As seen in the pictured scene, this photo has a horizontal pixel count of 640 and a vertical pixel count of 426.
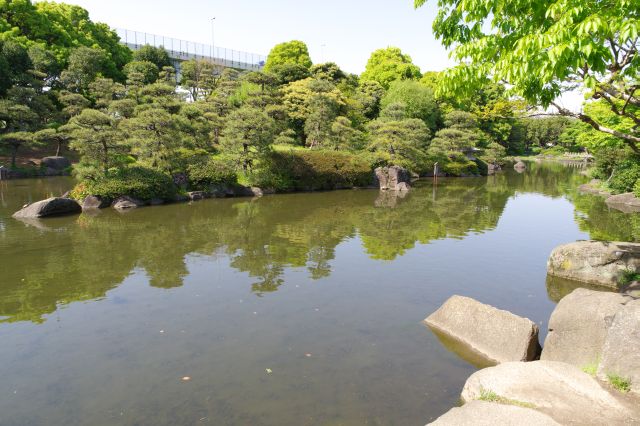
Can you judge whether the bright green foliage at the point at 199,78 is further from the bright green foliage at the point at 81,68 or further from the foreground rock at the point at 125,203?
the foreground rock at the point at 125,203

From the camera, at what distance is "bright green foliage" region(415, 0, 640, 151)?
4.61m

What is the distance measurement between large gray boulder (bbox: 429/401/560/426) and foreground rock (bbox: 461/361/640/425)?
217 millimetres

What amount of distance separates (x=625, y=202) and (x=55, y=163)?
37.0 m

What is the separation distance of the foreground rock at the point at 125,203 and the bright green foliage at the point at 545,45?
1577 cm

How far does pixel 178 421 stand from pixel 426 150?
36265 millimetres

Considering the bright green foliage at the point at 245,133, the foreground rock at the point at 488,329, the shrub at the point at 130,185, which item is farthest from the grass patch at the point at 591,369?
the bright green foliage at the point at 245,133

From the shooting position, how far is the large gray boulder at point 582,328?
583 cm

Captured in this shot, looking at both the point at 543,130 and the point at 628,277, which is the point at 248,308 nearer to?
the point at 628,277

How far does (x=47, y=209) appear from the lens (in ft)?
54.7

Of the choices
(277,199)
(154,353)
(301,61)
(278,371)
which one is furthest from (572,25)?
(301,61)

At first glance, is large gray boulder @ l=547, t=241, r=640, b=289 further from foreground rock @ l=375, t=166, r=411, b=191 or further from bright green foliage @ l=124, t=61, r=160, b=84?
bright green foliage @ l=124, t=61, r=160, b=84

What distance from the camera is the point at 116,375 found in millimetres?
5930

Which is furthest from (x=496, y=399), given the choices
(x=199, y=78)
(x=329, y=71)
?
(x=199, y=78)

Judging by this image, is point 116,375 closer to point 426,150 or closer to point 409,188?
point 409,188
